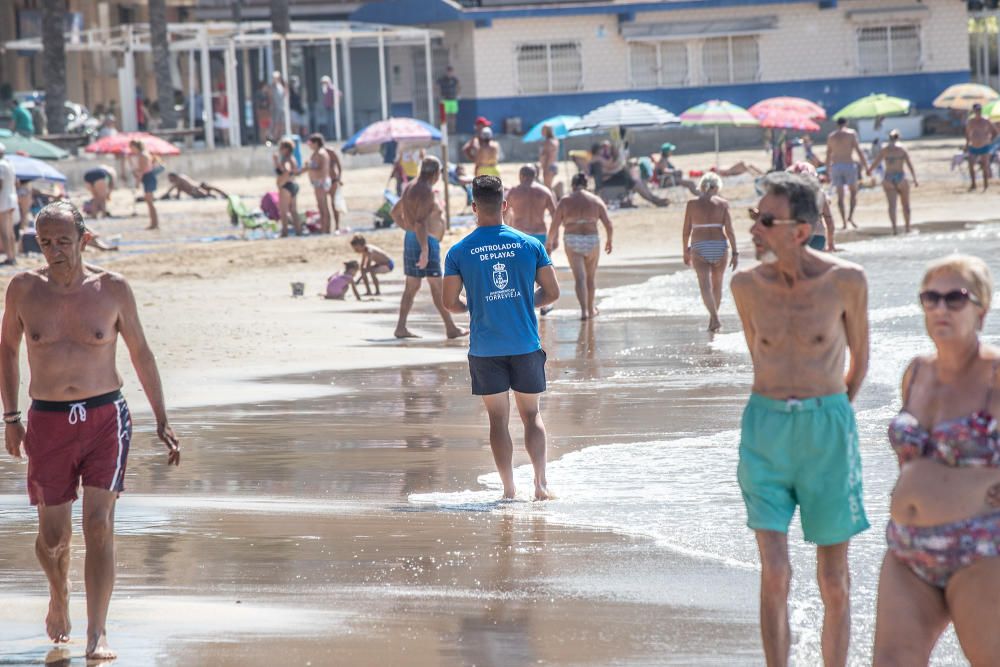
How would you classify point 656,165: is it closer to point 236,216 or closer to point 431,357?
point 236,216

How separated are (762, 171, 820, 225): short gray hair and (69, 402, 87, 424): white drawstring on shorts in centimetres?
240

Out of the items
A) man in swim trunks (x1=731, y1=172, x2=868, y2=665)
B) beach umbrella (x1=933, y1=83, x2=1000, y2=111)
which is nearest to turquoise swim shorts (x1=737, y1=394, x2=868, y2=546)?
man in swim trunks (x1=731, y1=172, x2=868, y2=665)

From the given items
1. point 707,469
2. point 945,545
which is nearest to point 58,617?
point 945,545

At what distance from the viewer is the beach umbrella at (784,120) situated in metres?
31.2

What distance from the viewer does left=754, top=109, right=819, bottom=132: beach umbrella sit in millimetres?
31250

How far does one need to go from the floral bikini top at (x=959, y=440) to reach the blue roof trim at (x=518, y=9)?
37.0m

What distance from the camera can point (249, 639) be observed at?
5484 millimetres

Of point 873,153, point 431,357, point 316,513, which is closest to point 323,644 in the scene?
point 316,513

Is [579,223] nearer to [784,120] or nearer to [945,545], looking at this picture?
[945,545]

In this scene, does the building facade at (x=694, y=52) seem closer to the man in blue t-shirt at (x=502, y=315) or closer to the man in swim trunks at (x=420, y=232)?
the man in swim trunks at (x=420, y=232)

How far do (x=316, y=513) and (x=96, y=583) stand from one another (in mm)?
2279

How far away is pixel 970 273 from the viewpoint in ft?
13.4

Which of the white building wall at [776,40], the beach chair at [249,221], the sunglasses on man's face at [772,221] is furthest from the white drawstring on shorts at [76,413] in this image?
the white building wall at [776,40]

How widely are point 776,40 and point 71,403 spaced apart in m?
38.5
